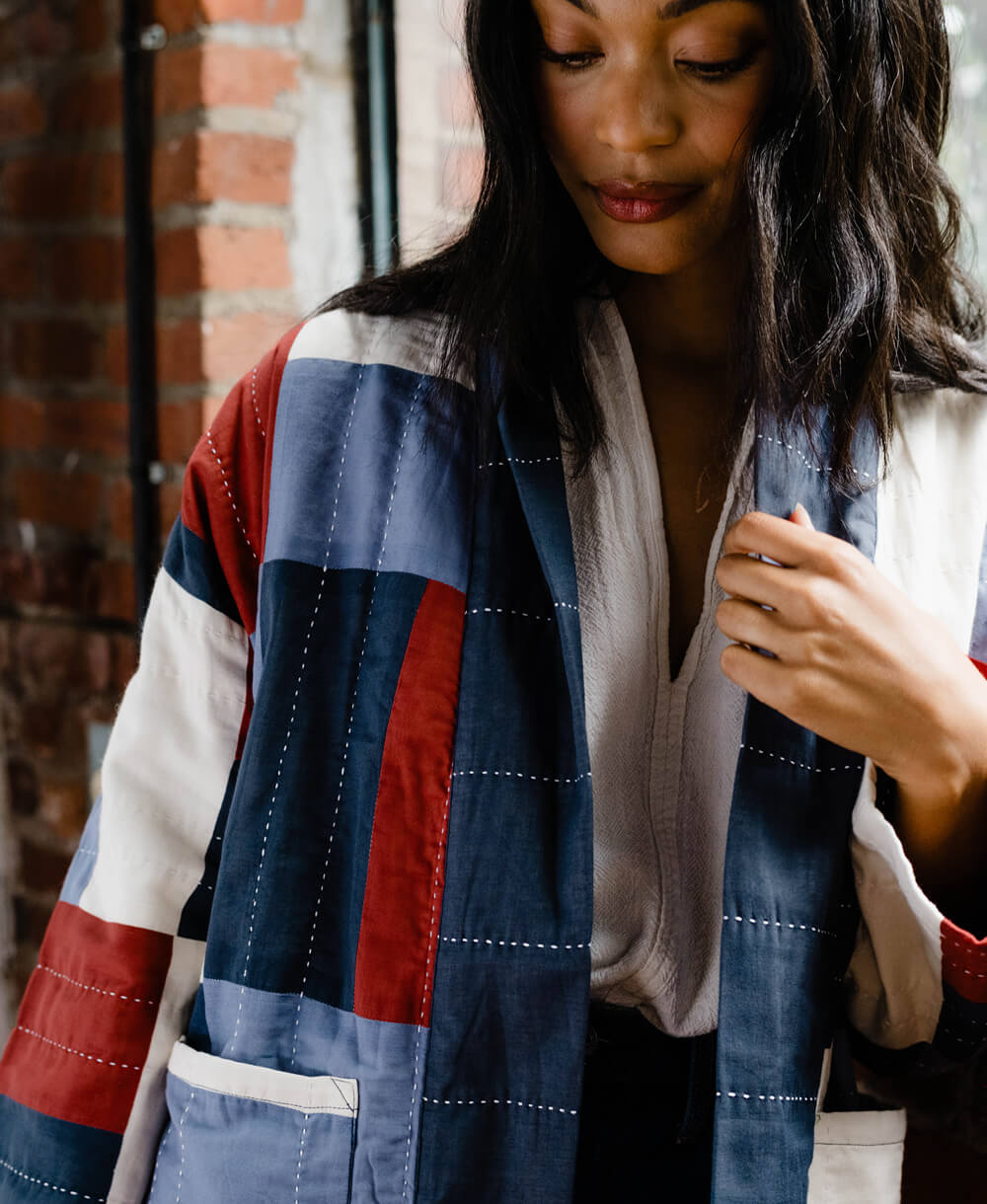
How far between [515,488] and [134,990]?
0.49 meters

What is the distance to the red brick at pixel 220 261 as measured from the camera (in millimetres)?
1334

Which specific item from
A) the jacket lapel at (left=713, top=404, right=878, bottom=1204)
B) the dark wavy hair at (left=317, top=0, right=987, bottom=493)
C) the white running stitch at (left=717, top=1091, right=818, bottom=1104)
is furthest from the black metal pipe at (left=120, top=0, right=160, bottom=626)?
the white running stitch at (left=717, top=1091, right=818, bottom=1104)

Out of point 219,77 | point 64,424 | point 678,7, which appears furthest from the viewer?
point 64,424

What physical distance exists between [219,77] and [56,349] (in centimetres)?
40

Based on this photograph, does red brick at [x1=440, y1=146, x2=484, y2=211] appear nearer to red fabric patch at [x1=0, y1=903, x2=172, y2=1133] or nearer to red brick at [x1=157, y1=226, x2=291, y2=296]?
red brick at [x1=157, y1=226, x2=291, y2=296]

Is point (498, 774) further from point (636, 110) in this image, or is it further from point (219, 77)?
point (219, 77)

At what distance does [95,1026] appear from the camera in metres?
0.93

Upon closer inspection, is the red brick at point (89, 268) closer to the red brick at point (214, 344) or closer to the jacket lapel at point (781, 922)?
the red brick at point (214, 344)

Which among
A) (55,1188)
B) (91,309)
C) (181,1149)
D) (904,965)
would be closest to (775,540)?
(904,965)

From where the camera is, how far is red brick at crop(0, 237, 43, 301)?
1.48m

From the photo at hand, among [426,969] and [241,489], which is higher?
[241,489]

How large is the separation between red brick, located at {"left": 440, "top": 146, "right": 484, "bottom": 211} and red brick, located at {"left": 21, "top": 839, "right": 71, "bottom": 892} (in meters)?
0.98

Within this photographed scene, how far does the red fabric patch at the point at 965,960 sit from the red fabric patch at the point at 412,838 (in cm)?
37

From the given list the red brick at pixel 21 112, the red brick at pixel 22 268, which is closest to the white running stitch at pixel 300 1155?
the red brick at pixel 22 268
